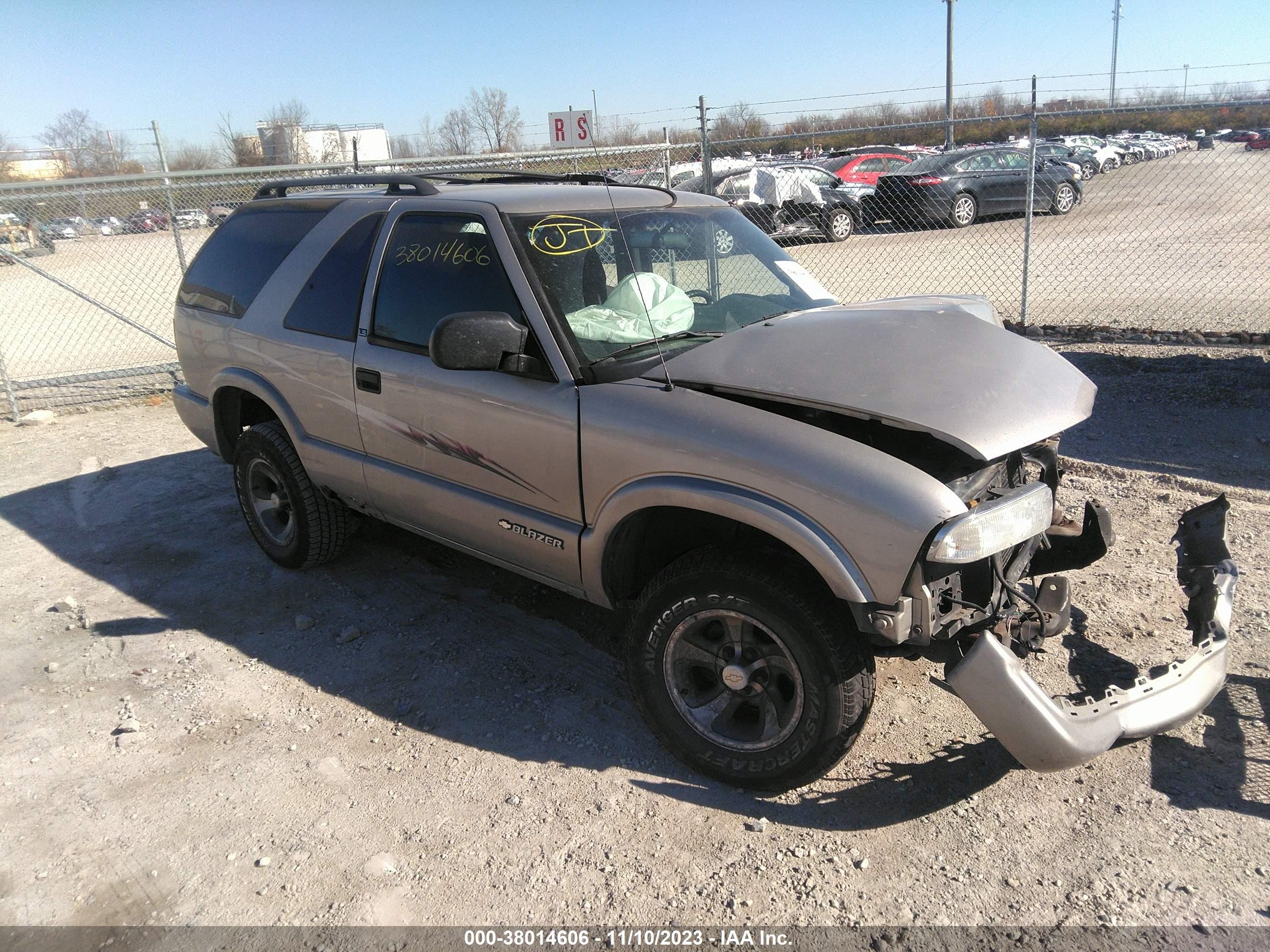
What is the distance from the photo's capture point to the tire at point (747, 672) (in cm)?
291

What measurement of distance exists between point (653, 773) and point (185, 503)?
4.45 metres

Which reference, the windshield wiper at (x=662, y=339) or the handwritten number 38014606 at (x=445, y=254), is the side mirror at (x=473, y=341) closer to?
the windshield wiper at (x=662, y=339)

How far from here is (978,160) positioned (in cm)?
1844

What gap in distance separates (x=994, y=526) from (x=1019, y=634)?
1.94ft

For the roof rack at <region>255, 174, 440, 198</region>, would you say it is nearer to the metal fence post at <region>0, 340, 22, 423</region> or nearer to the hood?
the hood

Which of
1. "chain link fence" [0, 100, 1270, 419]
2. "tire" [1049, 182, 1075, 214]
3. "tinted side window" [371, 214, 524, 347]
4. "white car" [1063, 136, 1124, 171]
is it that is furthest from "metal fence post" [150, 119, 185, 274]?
"white car" [1063, 136, 1124, 171]

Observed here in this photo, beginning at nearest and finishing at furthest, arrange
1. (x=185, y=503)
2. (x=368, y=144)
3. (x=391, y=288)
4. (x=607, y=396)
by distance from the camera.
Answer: (x=607, y=396) < (x=391, y=288) < (x=185, y=503) < (x=368, y=144)

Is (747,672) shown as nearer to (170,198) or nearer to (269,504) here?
(269,504)

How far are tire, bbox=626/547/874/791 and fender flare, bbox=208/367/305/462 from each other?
2.31m

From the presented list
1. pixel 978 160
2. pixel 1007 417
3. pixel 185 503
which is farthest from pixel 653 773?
pixel 978 160

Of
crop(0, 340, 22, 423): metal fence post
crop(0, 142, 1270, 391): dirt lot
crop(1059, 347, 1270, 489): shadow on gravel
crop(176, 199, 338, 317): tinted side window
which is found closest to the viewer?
crop(176, 199, 338, 317): tinted side window

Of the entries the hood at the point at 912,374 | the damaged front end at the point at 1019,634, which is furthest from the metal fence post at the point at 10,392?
the damaged front end at the point at 1019,634

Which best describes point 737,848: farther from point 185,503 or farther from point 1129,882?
point 185,503

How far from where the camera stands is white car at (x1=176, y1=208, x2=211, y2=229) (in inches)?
508
